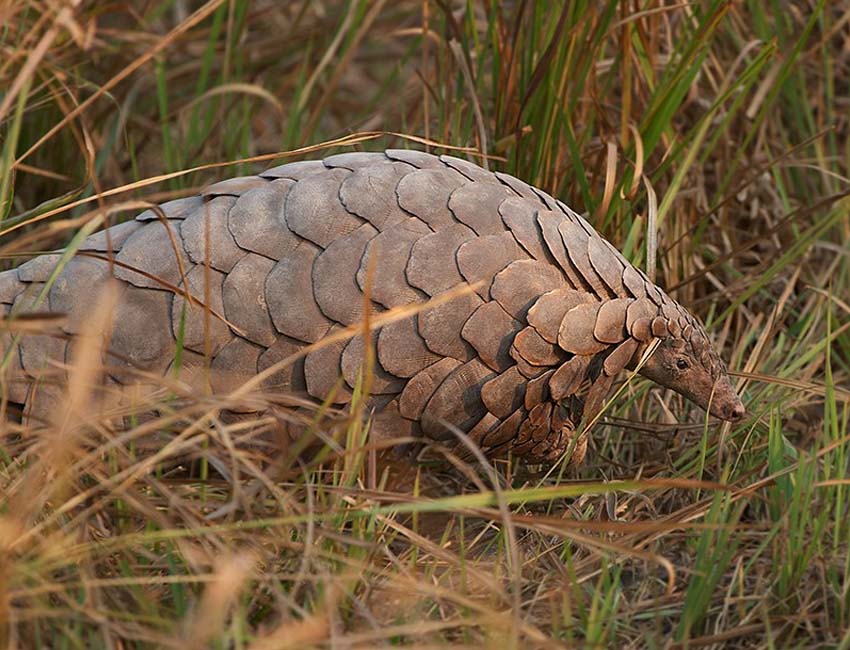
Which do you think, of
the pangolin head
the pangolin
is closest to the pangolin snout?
the pangolin head

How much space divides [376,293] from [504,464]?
51 centimetres

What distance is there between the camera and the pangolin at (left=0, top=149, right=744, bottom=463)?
1.59m

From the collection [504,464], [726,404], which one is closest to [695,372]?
[726,404]

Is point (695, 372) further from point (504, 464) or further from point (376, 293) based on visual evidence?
point (376, 293)

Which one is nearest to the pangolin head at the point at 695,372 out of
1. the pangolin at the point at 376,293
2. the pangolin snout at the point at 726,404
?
the pangolin snout at the point at 726,404

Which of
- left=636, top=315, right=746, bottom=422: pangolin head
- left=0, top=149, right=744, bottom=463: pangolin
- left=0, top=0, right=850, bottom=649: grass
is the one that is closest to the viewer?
left=0, top=0, right=850, bottom=649: grass

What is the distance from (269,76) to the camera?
3.12m

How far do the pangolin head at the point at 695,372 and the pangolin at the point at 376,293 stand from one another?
0.11 metres

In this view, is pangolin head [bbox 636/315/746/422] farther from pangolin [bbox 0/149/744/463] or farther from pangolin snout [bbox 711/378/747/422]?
pangolin [bbox 0/149/744/463]

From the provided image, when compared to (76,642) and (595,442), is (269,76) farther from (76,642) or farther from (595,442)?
(76,642)

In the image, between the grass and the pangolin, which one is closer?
the grass

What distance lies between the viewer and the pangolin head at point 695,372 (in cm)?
181

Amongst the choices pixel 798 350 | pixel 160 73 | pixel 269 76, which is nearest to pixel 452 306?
pixel 798 350

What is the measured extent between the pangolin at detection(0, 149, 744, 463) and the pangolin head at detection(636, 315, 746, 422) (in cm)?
11
